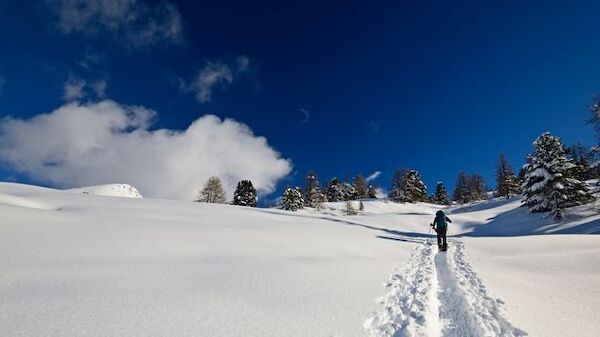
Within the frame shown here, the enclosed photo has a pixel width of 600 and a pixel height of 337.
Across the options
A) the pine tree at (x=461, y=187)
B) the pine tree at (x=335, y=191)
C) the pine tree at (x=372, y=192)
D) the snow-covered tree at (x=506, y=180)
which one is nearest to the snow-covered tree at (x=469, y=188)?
the pine tree at (x=461, y=187)

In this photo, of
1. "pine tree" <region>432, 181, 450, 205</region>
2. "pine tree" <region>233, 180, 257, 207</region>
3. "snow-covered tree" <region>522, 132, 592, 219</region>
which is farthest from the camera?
"pine tree" <region>432, 181, 450, 205</region>

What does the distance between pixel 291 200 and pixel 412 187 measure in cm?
3221

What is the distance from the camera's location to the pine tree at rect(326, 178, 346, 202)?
329 ft

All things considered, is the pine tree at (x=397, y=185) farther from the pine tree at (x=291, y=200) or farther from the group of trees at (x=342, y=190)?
the pine tree at (x=291, y=200)

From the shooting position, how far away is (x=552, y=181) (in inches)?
1173

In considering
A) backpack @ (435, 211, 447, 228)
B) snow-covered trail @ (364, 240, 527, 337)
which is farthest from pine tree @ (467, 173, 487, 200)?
snow-covered trail @ (364, 240, 527, 337)

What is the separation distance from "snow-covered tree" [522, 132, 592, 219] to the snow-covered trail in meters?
24.6

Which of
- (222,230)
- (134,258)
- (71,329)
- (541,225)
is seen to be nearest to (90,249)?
(134,258)

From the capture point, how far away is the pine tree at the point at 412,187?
8544 cm

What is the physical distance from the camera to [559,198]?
94.8ft

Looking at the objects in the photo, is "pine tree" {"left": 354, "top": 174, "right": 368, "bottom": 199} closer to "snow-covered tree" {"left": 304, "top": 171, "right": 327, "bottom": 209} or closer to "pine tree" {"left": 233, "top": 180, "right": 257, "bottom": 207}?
"snow-covered tree" {"left": 304, "top": 171, "right": 327, "bottom": 209}

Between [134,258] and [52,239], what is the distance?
269 cm

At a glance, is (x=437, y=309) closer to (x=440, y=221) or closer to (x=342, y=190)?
(x=440, y=221)

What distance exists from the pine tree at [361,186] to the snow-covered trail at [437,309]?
90.9m
